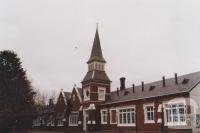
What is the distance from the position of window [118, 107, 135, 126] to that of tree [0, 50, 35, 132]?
36.3 ft

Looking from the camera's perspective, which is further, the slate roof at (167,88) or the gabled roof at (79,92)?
the gabled roof at (79,92)

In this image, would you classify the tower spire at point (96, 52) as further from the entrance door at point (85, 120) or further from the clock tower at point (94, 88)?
the entrance door at point (85, 120)

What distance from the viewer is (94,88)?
42.1m

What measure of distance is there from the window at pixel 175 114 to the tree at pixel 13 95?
54.6 feet

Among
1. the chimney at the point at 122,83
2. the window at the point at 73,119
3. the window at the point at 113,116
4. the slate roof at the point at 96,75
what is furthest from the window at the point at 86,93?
the chimney at the point at 122,83

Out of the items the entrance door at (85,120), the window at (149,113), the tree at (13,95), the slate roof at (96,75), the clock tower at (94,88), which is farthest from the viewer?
the entrance door at (85,120)

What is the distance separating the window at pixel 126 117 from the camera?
35.9 m

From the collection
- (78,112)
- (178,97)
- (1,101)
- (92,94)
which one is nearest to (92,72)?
(92,94)

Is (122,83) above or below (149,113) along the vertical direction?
above

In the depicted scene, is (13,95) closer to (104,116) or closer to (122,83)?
(104,116)

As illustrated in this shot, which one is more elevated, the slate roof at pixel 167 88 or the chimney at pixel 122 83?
the chimney at pixel 122 83

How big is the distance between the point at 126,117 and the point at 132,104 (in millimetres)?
2198

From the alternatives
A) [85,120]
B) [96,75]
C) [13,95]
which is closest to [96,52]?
[96,75]

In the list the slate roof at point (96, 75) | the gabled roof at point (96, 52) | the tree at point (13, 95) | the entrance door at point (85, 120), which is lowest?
the entrance door at point (85, 120)
